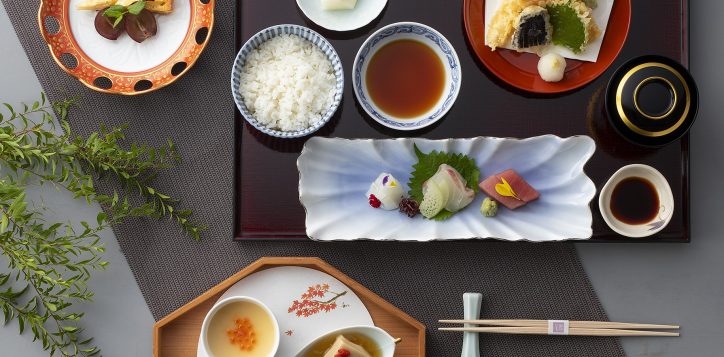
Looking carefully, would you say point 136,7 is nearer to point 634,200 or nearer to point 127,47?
point 127,47

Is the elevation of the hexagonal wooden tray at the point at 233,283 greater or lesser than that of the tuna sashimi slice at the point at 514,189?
lesser

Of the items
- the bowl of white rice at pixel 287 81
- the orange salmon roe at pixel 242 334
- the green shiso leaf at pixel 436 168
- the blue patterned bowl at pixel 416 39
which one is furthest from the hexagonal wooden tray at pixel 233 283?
the blue patterned bowl at pixel 416 39

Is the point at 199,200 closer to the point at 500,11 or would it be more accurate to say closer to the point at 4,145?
the point at 4,145

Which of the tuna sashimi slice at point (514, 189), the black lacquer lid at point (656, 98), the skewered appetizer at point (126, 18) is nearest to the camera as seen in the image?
the black lacquer lid at point (656, 98)

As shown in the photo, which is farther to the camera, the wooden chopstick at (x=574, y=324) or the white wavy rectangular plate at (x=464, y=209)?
the wooden chopstick at (x=574, y=324)

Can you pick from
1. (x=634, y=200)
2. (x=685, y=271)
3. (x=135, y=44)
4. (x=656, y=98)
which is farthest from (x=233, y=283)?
(x=685, y=271)

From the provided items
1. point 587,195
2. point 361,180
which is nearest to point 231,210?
point 361,180

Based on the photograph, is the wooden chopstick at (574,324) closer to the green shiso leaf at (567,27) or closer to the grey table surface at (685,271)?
the grey table surface at (685,271)
